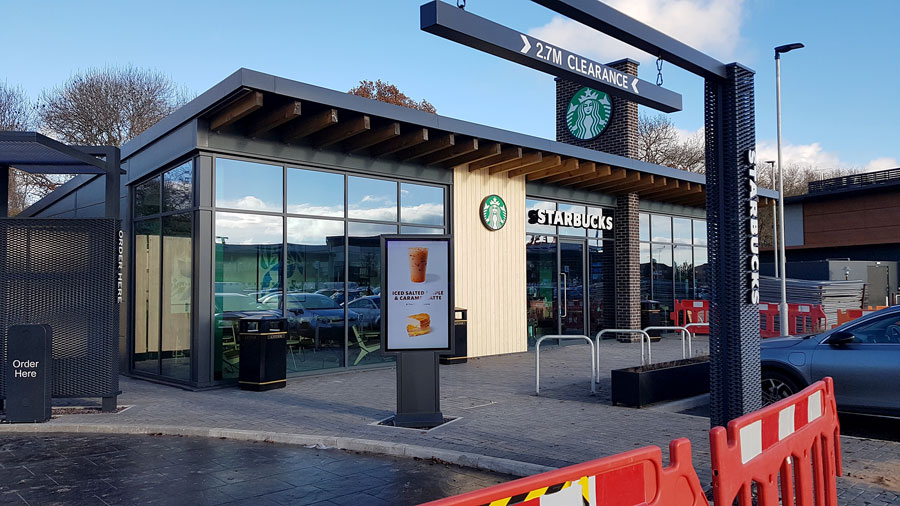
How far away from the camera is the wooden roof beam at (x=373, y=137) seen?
11841 mm

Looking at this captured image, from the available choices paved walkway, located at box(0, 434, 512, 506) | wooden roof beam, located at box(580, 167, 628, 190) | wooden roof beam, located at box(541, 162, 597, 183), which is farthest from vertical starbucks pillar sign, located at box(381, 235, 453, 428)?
wooden roof beam, located at box(580, 167, 628, 190)

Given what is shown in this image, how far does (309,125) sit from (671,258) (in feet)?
43.5

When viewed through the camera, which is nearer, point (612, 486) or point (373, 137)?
point (612, 486)

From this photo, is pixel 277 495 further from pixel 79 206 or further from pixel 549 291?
pixel 79 206

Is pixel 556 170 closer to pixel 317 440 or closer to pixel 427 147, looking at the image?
pixel 427 147

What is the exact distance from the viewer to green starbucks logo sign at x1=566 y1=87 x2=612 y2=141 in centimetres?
1898

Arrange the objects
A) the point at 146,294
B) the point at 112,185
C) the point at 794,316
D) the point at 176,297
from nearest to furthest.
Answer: the point at 112,185 < the point at 176,297 < the point at 146,294 < the point at 794,316

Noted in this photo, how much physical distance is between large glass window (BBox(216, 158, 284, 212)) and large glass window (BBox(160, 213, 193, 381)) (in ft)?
2.42

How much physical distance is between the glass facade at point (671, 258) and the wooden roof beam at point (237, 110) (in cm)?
1230

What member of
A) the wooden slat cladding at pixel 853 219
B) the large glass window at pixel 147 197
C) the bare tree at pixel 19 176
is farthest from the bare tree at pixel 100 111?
the wooden slat cladding at pixel 853 219

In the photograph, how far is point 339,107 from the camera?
10.8m

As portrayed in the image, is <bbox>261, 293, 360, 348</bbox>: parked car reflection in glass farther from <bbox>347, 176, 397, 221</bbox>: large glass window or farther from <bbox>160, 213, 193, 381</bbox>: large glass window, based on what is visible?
<bbox>347, 176, 397, 221</bbox>: large glass window

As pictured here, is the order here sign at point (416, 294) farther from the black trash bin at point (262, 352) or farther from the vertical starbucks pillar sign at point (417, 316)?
the black trash bin at point (262, 352)

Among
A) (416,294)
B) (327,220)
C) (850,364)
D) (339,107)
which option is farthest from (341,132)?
(850,364)
